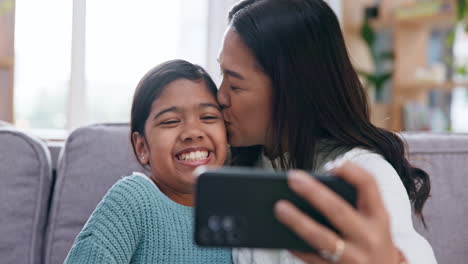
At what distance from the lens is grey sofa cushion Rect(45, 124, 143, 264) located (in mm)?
1341

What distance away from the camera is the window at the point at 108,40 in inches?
108

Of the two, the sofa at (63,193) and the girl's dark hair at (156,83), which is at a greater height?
the girl's dark hair at (156,83)

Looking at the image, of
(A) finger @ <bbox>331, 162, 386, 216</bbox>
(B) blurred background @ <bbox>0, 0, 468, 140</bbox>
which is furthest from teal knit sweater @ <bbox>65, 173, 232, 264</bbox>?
(B) blurred background @ <bbox>0, 0, 468, 140</bbox>

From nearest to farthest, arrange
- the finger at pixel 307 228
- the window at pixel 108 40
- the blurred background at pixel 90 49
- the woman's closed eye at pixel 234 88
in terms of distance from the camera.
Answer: the finger at pixel 307 228, the woman's closed eye at pixel 234 88, the blurred background at pixel 90 49, the window at pixel 108 40

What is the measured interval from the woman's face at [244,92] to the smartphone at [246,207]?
0.53 meters

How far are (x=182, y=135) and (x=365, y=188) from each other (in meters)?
0.62

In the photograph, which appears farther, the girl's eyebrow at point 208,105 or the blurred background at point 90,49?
the blurred background at point 90,49

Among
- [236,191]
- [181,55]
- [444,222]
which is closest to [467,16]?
[181,55]

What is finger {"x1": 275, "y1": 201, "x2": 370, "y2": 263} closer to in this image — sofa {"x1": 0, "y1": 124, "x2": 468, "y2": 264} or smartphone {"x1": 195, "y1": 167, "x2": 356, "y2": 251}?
smartphone {"x1": 195, "y1": 167, "x2": 356, "y2": 251}

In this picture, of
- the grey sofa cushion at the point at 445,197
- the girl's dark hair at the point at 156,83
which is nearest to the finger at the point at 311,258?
the girl's dark hair at the point at 156,83

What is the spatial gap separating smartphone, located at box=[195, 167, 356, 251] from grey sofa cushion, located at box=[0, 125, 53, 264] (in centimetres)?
86

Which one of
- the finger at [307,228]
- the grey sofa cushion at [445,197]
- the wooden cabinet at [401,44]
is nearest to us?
the finger at [307,228]

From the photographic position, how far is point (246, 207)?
61 cm

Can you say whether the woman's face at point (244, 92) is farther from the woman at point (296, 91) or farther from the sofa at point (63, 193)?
the sofa at point (63, 193)
